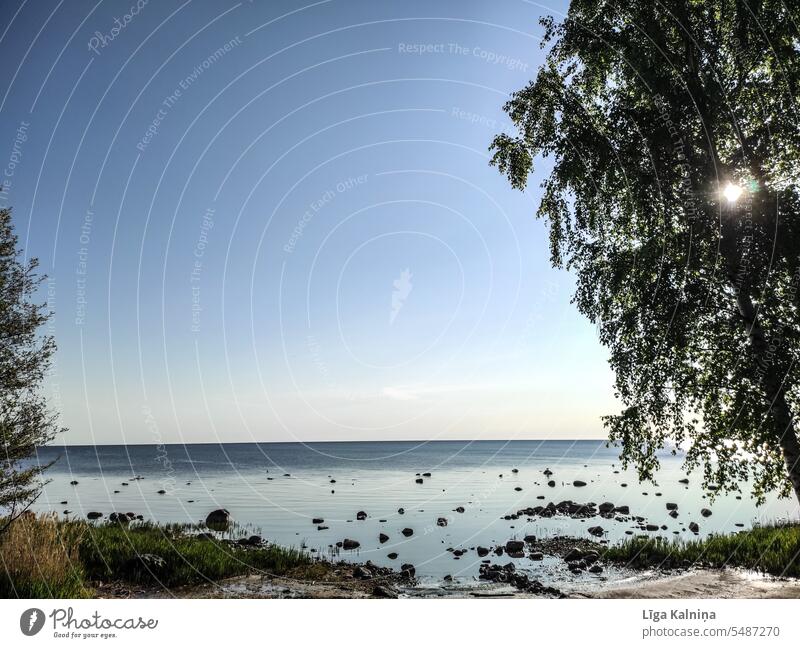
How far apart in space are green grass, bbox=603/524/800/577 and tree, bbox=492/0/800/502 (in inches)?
57.6

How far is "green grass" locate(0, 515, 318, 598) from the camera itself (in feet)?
23.7

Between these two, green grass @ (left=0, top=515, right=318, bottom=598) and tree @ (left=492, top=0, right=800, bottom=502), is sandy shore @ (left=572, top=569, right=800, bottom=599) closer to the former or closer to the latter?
tree @ (left=492, top=0, right=800, bottom=502)

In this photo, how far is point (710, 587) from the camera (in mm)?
8570

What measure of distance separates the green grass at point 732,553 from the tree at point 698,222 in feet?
4.80

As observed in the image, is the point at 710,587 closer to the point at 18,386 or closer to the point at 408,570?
the point at 408,570

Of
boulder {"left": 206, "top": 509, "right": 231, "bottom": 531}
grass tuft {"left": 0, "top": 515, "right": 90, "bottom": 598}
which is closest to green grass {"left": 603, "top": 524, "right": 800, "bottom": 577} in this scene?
grass tuft {"left": 0, "top": 515, "right": 90, "bottom": 598}

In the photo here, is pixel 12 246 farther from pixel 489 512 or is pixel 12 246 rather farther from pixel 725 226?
pixel 489 512

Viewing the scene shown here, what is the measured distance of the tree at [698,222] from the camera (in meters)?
8.74

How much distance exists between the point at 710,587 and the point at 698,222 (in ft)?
23.2

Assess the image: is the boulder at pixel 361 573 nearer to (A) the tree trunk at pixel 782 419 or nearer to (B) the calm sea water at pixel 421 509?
(B) the calm sea water at pixel 421 509

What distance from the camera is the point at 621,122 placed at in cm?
986

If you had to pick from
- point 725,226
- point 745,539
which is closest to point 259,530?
point 745,539
